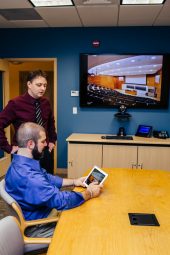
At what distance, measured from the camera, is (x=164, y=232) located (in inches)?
48.6

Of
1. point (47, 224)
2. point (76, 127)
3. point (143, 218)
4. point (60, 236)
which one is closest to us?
point (60, 236)

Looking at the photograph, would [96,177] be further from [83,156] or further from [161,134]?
[161,134]

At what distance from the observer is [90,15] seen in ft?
12.1

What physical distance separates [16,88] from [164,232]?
249 inches

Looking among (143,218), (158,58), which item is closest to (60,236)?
(143,218)

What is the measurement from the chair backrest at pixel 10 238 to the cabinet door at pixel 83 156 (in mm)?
2688

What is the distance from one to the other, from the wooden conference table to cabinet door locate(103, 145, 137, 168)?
1.89 meters

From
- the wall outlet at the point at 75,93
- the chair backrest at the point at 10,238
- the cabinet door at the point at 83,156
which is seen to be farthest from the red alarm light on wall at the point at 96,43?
the chair backrest at the point at 10,238

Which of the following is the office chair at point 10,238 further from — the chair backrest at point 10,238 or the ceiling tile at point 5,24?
the ceiling tile at point 5,24

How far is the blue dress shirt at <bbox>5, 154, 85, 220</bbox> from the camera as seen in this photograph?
1438 millimetres

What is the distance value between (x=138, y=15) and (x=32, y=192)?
125 inches

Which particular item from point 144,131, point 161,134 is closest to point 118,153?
point 144,131

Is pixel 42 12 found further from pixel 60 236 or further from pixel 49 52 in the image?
pixel 60 236

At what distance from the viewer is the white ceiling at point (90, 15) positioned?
10.9ft
